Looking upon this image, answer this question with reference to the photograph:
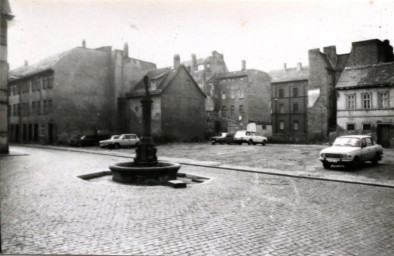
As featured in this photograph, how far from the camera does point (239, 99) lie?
5512cm

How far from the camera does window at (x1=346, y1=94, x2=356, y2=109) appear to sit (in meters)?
33.7

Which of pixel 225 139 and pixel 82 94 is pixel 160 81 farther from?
pixel 225 139

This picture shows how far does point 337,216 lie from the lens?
7375mm

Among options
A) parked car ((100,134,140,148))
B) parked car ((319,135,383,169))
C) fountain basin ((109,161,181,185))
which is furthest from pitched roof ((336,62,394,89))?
fountain basin ((109,161,181,185))

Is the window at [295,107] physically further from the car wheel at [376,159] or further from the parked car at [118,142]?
the car wheel at [376,159]

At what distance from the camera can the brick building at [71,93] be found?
37719 mm

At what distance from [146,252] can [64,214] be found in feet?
10.4

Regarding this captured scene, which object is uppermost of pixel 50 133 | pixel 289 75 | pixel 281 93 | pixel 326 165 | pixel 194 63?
pixel 194 63

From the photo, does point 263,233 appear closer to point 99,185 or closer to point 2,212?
point 2,212

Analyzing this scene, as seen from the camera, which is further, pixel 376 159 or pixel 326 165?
pixel 376 159

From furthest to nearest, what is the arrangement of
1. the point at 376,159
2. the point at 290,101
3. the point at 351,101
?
the point at 290,101
the point at 351,101
the point at 376,159

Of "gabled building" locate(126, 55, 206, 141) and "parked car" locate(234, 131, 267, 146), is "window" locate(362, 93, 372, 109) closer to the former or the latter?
"parked car" locate(234, 131, 267, 146)

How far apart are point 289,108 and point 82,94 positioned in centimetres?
3332

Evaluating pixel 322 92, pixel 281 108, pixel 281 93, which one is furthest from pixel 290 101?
pixel 322 92
